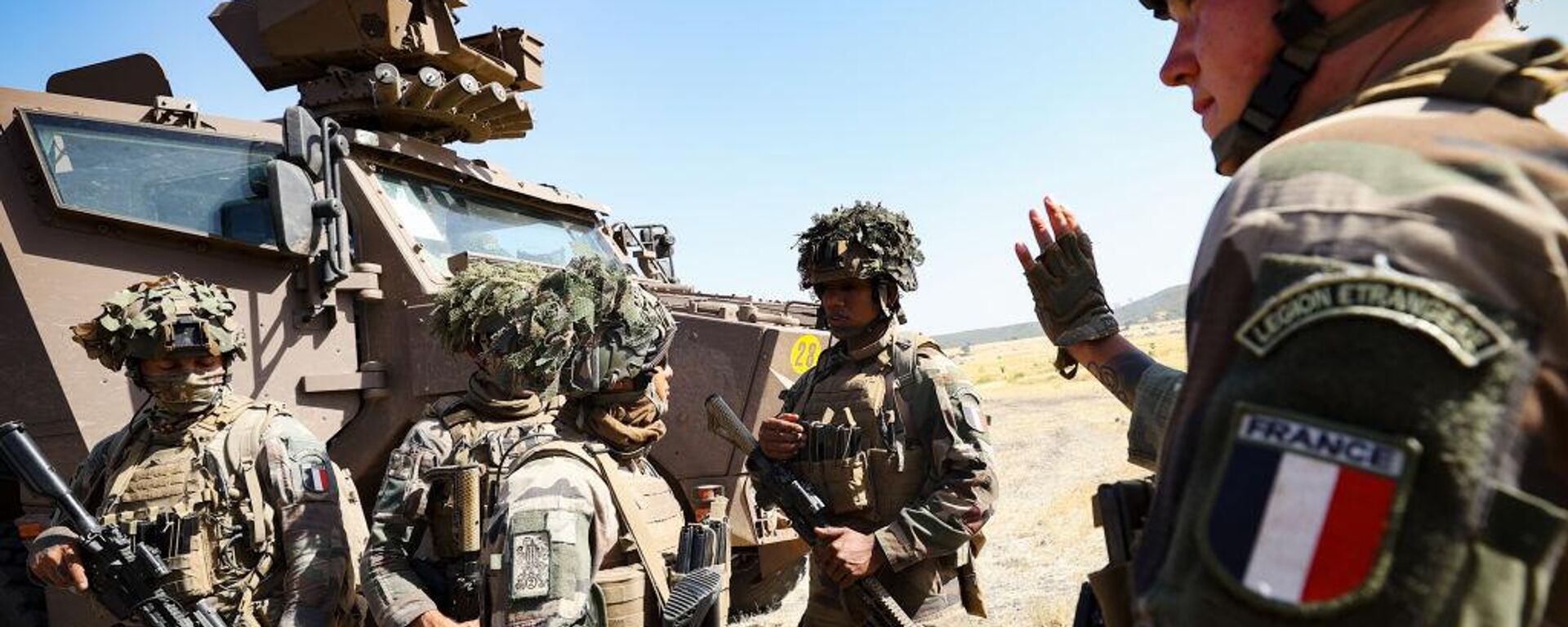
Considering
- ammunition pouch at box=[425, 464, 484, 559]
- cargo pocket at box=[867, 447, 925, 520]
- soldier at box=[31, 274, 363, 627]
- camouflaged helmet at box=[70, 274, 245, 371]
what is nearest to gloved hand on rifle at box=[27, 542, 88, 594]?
soldier at box=[31, 274, 363, 627]

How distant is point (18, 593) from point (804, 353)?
379 centimetres

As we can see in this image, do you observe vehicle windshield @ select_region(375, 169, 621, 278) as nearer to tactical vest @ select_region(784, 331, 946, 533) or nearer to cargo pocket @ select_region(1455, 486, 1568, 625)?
tactical vest @ select_region(784, 331, 946, 533)

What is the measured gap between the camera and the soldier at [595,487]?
2.28m

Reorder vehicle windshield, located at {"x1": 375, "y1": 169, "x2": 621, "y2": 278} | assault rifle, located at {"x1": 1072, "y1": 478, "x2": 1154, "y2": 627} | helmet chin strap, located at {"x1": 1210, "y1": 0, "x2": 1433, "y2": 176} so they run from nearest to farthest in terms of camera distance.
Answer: helmet chin strap, located at {"x1": 1210, "y1": 0, "x2": 1433, "y2": 176} → assault rifle, located at {"x1": 1072, "y1": 478, "x2": 1154, "y2": 627} → vehicle windshield, located at {"x1": 375, "y1": 169, "x2": 621, "y2": 278}

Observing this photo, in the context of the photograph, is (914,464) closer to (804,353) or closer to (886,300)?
(886,300)

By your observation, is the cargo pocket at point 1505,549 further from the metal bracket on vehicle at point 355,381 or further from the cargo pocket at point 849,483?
the metal bracket on vehicle at point 355,381

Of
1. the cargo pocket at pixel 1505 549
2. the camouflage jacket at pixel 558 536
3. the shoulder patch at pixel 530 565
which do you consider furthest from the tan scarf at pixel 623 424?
the cargo pocket at pixel 1505 549

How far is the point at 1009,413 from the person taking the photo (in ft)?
80.4

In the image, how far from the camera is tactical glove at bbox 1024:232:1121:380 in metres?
1.83

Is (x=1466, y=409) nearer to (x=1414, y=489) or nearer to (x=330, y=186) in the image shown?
(x=1414, y=489)

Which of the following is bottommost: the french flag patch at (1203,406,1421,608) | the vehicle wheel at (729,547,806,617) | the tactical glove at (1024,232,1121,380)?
the vehicle wheel at (729,547,806,617)

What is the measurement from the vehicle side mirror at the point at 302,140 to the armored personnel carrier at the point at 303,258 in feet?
0.04

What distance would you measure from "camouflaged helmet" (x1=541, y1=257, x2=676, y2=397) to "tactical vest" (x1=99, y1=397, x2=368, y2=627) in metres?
1.42

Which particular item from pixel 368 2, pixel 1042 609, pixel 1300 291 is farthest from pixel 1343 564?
pixel 368 2
